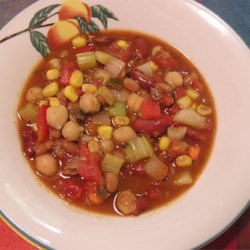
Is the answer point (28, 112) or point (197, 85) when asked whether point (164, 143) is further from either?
point (28, 112)

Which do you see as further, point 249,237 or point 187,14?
point 187,14

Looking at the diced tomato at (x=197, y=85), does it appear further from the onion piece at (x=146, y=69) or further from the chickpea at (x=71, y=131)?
the chickpea at (x=71, y=131)

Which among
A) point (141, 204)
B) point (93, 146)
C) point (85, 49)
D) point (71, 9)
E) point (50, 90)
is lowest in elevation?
point (141, 204)

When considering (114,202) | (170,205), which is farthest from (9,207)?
(170,205)

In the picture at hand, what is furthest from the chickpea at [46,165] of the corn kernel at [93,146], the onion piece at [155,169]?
the onion piece at [155,169]

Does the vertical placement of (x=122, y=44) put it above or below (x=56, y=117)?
above

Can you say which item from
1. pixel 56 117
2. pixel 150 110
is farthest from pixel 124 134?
pixel 56 117

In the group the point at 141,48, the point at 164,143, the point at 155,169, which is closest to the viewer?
the point at 155,169

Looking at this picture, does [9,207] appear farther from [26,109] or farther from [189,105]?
[189,105]
